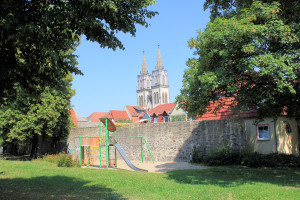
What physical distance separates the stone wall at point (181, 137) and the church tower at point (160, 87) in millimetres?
127509

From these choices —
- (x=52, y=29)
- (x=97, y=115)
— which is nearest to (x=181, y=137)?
(x=52, y=29)

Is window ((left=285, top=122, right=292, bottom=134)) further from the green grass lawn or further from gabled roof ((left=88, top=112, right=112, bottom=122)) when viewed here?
gabled roof ((left=88, top=112, right=112, bottom=122))

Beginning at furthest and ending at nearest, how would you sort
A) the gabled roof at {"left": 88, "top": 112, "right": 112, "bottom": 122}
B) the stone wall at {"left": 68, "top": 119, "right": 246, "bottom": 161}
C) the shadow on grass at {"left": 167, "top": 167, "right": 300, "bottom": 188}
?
1. the gabled roof at {"left": 88, "top": 112, "right": 112, "bottom": 122}
2. the stone wall at {"left": 68, "top": 119, "right": 246, "bottom": 161}
3. the shadow on grass at {"left": 167, "top": 167, "right": 300, "bottom": 188}

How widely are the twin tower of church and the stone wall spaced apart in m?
127

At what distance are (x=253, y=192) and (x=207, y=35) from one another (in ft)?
19.8

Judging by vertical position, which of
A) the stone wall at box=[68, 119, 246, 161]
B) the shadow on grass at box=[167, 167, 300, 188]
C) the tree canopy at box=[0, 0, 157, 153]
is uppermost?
the tree canopy at box=[0, 0, 157, 153]

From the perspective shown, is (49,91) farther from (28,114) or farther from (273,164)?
(273,164)

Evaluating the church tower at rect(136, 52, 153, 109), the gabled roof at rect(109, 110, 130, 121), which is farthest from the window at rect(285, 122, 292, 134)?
the church tower at rect(136, 52, 153, 109)

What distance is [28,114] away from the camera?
22.1m

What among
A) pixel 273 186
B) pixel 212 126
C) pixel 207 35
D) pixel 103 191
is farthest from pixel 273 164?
pixel 103 191

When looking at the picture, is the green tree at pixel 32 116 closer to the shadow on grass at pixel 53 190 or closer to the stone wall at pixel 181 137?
the stone wall at pixel 181 137

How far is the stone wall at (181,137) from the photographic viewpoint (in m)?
17.4

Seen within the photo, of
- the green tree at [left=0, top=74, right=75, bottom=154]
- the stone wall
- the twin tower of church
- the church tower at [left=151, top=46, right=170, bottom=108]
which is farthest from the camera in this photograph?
the twin tower of church

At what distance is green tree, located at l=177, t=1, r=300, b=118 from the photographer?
9.61 meters
